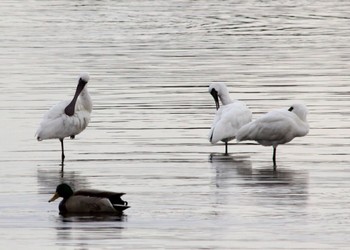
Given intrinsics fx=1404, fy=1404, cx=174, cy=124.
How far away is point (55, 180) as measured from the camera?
17031 mm

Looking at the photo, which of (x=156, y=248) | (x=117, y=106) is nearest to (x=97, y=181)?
(x=156, y=248)

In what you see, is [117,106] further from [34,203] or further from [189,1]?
[189,1]

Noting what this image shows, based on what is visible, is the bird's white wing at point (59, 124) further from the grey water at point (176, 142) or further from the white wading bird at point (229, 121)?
the white wading bird at point (229, 121)

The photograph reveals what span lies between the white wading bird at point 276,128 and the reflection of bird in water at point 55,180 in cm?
252

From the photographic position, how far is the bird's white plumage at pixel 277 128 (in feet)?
60.5

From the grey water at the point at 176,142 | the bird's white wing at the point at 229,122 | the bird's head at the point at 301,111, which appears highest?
the bird's head at the point at 301,111

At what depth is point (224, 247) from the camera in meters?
12.6

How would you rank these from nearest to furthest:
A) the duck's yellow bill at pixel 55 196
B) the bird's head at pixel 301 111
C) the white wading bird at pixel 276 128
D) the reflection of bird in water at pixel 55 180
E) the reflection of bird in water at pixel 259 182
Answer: the duck's yellow bill at pixel 55 196
the reflection of bird in water at pixel 259 182
the reflection of bird in water at pixel 55 180
the white wading bird at pixel 276 128
the bird's head at pixel 301 111

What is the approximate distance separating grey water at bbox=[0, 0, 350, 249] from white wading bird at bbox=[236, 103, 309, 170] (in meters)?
0.32

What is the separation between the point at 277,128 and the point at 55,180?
3.21m

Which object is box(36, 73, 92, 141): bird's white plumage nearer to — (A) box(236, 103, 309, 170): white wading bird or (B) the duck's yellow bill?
(A) box(236, 103, 309, 170): white wading bird

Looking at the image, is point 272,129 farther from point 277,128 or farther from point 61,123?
point 61,123

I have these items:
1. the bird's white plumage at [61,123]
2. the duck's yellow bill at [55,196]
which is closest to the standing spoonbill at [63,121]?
the bird's white plumage at [61,123]

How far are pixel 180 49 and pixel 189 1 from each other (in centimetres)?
2562
